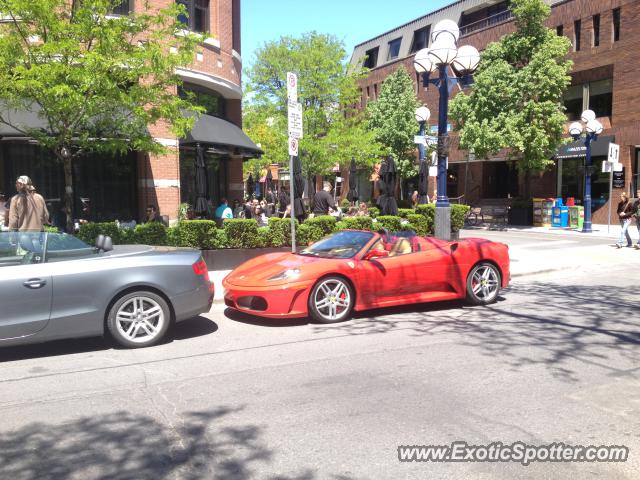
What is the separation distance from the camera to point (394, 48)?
44.2 meters

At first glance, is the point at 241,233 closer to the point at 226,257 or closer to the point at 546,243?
the point at 226,257

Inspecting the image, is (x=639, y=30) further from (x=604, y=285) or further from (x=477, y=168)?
(x=604, y=285)

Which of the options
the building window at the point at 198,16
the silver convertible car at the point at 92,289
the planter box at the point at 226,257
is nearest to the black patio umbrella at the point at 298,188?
the planter box at the point at 226,257

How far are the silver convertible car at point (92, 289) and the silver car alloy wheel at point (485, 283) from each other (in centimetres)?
405

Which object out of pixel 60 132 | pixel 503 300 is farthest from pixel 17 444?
pixel 60 132

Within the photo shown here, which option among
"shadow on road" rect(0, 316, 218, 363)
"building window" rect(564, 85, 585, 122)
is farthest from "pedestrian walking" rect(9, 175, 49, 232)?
"building window" rect(564, 85, 585, 122)

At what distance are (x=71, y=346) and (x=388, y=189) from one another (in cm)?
1020

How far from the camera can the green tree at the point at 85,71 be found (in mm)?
8844

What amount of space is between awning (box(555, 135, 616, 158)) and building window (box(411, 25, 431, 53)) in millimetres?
16437

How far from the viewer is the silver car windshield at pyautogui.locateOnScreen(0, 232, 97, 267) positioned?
18.2 ft

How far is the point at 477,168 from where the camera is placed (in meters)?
36.9

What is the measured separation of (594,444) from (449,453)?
0.97m

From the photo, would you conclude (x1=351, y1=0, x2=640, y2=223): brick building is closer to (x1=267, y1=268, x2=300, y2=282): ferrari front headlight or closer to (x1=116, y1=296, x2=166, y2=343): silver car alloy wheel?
(x1=267, y1=268, x2=300, y2=282): ferrari front headlight

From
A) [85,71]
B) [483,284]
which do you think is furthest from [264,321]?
[85,71]
